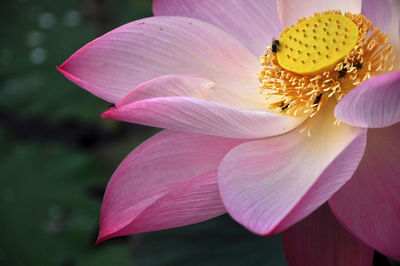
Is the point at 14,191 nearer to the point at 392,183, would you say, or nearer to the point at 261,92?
the point at 261,92

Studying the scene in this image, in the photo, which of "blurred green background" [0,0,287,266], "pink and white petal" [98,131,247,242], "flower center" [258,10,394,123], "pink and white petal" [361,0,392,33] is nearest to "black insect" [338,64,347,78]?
"flower center" [258,10,394,123]

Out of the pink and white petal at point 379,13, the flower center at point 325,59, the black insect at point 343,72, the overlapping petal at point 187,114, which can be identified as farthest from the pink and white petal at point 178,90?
the pink and white petal at point 379,13

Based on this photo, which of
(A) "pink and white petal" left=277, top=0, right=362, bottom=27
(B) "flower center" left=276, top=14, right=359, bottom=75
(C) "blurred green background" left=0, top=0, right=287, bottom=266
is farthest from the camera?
(C) "blurred green background" left=0, top=0, right=287, bottom=266

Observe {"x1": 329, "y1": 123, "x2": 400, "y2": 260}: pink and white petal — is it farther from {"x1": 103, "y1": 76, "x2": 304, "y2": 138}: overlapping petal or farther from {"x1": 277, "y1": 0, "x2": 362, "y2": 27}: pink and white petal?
{"x1": 277, "y1": 0, "x2": 362, "y2": 27}: pink and white petal

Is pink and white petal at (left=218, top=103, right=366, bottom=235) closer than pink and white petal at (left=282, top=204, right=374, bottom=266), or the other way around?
pink and white petal at (left=218, top=103, right=366, bottom=235)

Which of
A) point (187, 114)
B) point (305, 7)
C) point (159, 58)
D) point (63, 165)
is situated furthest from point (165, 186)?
point (63, 165)

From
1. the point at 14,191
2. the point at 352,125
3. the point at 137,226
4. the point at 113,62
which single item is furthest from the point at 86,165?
the point at 352,125

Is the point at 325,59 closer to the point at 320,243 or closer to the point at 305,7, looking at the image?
the point at 305,7
